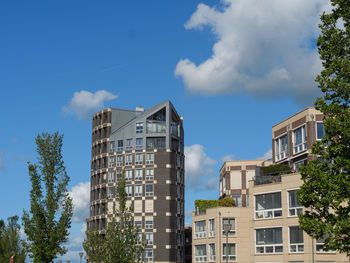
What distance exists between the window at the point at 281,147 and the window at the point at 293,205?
9.62 meters

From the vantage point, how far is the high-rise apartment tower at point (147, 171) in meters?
99.3

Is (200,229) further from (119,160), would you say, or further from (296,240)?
(119,160)

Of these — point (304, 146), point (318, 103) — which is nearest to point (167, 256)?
point (304, 146)

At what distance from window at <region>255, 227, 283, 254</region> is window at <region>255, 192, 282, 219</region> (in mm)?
1423

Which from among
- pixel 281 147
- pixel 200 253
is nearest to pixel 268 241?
pixel 281 147

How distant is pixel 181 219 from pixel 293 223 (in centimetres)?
5382

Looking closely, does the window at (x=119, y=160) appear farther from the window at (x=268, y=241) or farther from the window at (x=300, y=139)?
the window at (x=268, y=241)

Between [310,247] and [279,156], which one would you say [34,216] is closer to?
[310,247]

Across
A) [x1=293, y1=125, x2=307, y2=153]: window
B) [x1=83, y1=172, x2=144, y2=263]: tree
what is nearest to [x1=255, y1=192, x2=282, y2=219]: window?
[x1=293, y1=125, x2=307, y2=153]: window

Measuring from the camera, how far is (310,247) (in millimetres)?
48531

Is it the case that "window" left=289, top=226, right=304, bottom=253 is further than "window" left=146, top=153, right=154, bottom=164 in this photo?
No

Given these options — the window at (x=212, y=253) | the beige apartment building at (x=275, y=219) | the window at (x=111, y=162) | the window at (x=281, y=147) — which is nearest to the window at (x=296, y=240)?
the beige apartment building at (x=275, y=219)

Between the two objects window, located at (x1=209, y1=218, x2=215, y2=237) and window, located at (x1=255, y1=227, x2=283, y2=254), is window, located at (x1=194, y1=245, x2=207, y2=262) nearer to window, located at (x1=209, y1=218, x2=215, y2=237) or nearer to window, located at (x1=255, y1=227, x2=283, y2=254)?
window, located at (x1=209, y1=218, x2=215, y2=237)

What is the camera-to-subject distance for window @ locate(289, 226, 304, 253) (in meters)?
49.6
